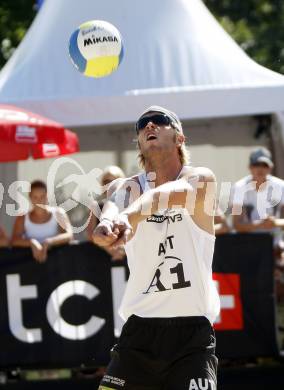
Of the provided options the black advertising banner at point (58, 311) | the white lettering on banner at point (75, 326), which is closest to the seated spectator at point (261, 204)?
the black advertising banner at point (58, 311)

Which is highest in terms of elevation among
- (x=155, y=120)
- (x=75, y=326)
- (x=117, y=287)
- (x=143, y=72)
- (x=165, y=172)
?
(x=155, y=120)

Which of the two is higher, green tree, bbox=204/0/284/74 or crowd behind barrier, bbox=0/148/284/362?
crowd behind barrier, bbox=0/148/284/362

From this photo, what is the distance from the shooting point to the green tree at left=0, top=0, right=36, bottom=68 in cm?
1742

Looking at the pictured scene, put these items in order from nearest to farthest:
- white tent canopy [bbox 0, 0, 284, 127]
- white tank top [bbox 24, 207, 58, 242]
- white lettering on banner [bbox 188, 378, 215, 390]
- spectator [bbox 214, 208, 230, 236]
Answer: white lettering on banner [bbox 188, 378, 215, 390] < spectator [bbox 214, 208, 230, 236] < white tank top [bbox 24, 207, 58, 242] < white tent canopy [bbox 0, 0, 284, 127]

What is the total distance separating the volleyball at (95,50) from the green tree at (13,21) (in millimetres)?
9129

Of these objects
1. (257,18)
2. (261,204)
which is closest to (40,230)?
(261,204)

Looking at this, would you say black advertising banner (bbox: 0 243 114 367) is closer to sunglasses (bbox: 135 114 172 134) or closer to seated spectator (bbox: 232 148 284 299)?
seated spectator (bbox: 232 148 284 299)

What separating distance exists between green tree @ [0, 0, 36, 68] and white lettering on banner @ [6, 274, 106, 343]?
31.3 ft

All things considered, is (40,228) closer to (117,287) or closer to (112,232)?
(117,287)

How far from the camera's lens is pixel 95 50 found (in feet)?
26.2

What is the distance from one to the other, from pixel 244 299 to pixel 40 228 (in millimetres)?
1956

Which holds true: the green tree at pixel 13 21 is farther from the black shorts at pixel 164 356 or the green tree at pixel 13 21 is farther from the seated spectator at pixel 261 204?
the black shorts at pixel 164 356

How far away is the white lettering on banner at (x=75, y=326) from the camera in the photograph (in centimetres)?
821

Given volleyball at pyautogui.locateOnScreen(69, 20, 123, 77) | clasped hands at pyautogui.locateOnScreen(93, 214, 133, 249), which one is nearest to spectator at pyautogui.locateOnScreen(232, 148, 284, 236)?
volleyball at pyautogui.locateOnScreen(69, 20, 123, 77)
